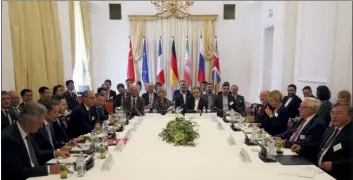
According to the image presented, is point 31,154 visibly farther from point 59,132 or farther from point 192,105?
point 192,105

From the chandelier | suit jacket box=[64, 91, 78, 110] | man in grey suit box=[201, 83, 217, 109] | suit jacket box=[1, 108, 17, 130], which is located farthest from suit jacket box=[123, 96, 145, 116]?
the chandelier

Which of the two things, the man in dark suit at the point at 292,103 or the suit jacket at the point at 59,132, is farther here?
the man in dark suit at the point at 292,103

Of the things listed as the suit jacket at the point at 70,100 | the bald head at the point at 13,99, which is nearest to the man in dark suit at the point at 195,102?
the suit jacket at the point at 70,100

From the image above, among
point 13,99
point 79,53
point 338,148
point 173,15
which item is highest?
point 173,15

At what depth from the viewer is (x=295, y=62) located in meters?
7.29

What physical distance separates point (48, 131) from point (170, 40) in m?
6.76

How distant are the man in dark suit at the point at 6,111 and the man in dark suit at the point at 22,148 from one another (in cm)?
178

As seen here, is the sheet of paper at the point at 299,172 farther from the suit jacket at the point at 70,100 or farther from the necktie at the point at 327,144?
the suit jacket at the point at 70,100

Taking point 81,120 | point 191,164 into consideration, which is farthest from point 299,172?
point 81,120

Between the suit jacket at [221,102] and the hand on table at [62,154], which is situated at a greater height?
the hand on table at [62,154]

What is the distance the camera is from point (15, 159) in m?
2.38

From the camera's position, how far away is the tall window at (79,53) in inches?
330

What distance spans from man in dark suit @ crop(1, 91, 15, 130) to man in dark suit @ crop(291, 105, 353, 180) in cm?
372

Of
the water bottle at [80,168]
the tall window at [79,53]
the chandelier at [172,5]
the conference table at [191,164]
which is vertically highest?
the chandelier at [172,5]
